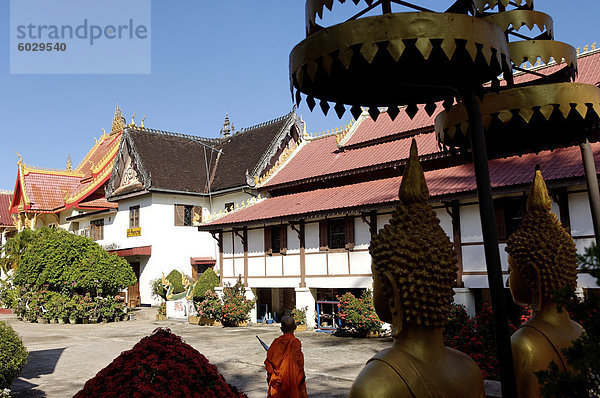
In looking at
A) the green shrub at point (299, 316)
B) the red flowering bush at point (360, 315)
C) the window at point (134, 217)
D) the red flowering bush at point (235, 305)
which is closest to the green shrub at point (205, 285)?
the red flowering bush at point (235, 305)

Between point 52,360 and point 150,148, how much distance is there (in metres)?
21.1

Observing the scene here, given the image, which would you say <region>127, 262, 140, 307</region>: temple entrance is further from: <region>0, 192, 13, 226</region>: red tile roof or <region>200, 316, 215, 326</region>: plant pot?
<region>0, 192, 13, 226</region>: red tile roof

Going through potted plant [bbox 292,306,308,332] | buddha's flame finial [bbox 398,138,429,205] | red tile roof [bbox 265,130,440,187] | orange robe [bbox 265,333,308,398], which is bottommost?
potted plant [bbox 292,306,308,332]

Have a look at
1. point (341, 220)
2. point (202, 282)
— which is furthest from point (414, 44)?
point (202, 282)

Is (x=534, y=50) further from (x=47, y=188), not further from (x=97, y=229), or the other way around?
(x=47, y=188)

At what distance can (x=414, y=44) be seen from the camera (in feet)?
9.08

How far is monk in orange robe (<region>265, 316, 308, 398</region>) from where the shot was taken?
21.7 ft

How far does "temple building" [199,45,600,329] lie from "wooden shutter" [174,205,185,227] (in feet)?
27.4

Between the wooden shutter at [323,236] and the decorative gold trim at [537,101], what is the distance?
15.7 m

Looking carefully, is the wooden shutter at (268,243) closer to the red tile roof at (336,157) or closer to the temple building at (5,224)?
the red tile roof at (336,157)

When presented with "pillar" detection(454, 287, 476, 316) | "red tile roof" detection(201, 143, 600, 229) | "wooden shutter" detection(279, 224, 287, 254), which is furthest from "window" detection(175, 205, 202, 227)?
"pillar" detection(454, 287, 476, 316)

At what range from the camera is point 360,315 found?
17.1 meters

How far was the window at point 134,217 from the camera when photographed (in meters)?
32.3

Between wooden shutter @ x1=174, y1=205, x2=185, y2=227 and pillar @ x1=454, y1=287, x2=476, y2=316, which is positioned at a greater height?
wooden shutter @ x1=174, y1=205, x2=185, y2=227
